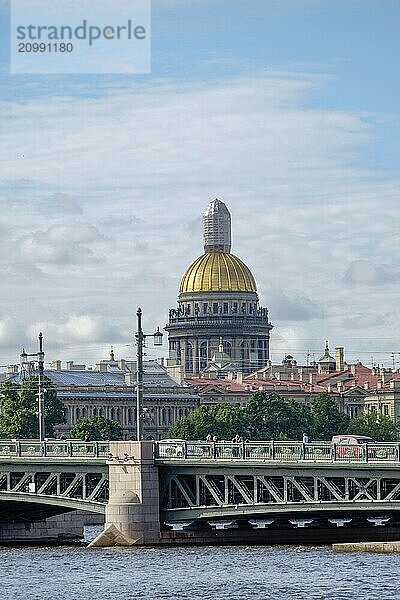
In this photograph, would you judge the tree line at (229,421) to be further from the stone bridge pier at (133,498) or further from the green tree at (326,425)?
the stone bridge pier at (133,498)

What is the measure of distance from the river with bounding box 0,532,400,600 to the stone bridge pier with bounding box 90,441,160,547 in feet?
2.95

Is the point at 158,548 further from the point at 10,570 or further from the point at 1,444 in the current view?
the point at 1,444

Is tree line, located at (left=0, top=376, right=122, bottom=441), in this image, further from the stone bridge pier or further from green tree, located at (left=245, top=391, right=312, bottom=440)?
the stone bridge pier

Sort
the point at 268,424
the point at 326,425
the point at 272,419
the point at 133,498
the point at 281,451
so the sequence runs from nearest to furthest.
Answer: the point at 281,451, the point at 133,498, the point at 268,424, the point at 272,419, the point at 326,425

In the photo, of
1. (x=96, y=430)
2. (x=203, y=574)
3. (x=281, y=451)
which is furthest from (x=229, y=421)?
(x=203, y=574)

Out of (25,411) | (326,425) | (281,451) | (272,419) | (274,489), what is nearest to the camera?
(274,489)

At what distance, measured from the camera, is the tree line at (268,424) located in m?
184

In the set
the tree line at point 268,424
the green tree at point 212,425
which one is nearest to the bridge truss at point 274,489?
the green tree at point 212,425

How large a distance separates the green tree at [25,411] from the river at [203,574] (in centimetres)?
6596

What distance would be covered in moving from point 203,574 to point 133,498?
370 inches

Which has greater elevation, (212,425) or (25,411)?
(212,425)

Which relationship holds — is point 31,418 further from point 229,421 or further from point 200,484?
point 200,484

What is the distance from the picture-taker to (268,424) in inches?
7544

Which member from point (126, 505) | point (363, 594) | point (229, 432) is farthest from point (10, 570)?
point (229, 432)
